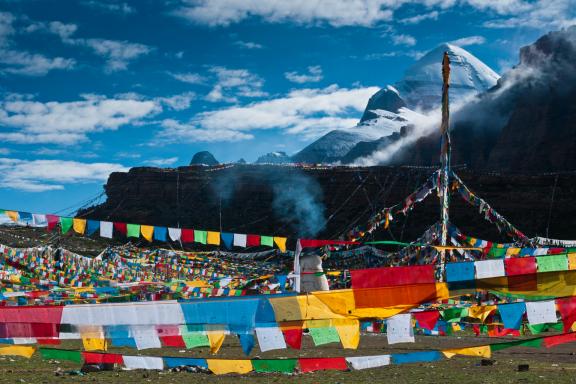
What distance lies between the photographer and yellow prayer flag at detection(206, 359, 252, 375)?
34.7ft

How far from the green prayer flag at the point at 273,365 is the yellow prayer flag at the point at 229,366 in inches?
4.9

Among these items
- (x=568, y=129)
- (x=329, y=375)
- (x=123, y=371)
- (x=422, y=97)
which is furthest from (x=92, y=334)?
(x=422, y=97)

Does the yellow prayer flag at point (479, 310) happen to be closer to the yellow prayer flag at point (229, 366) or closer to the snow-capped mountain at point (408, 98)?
the yellow prayer flag at point (229, 366)

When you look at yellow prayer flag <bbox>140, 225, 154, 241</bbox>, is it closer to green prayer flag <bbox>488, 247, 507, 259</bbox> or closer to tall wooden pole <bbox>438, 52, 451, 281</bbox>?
green prayer flag <bbox>488, 247, 507, 259</bbox>

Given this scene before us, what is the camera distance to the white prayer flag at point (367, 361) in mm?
10773

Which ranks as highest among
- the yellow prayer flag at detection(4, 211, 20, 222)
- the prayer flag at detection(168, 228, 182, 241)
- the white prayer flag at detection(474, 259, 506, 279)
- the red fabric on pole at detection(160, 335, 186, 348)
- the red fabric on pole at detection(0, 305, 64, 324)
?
the yellow prayer flag at detection(4, 211, 20, 222)

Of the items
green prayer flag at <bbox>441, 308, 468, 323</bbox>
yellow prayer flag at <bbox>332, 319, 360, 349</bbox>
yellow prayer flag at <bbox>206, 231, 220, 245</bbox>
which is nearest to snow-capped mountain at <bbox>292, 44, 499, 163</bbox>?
yellow prayer flag at <bbox>206, 231, 220, 245</bbox>

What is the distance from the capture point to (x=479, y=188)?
2498 inches

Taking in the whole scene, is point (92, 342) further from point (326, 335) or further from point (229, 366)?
point (326, 335)

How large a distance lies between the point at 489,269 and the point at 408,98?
13979 centimetres

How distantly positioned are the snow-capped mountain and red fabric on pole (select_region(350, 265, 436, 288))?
115063mm

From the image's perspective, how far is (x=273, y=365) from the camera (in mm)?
10578

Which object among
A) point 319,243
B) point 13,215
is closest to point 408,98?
point 13,215

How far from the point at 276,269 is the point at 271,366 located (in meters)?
36.6
